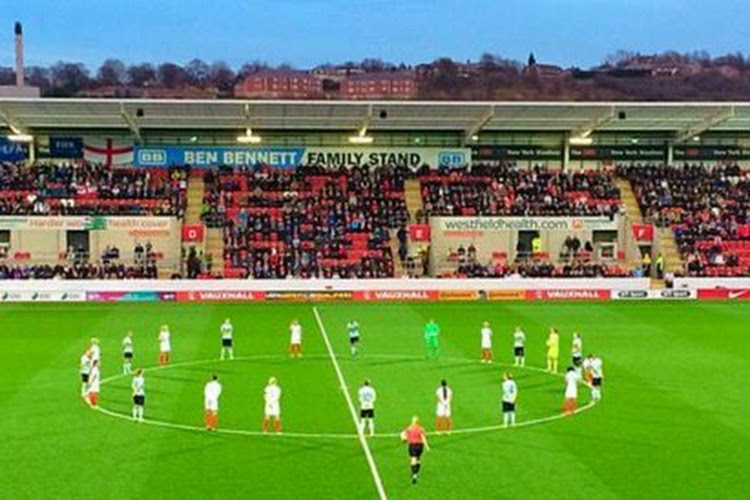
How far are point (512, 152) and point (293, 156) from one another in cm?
1400

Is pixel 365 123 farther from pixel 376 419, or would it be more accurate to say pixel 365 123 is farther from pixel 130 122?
pixel 376 419

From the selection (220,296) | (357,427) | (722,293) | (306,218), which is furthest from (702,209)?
(357,427)

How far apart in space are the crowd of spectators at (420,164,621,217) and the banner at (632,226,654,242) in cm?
158

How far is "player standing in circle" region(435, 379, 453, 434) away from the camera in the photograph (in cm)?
2330

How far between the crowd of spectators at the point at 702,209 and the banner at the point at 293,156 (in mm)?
11613

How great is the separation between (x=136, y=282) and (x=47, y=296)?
4156 millimetres

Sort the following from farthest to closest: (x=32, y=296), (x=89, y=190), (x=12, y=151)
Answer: (x=12, y=151)
(x=89, y=190)
(x=32, y=296)

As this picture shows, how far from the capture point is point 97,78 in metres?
64.6

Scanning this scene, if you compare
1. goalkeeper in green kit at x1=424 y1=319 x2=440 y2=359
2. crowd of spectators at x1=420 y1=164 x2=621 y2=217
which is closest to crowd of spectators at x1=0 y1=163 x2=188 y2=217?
crowd of spectators at x1=420 y1=164 x2=621 y2=217

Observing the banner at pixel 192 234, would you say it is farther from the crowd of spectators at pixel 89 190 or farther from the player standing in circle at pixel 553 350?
the player standing in circle at pixel 553 350

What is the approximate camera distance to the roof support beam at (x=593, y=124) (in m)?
60.2

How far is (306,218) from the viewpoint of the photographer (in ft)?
201

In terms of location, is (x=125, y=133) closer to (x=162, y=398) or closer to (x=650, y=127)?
(x=650, y=127)

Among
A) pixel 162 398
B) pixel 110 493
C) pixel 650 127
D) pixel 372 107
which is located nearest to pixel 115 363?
pixel 162 398
